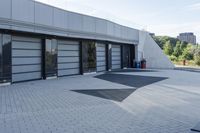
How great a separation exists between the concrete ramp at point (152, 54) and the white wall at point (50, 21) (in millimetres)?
7113

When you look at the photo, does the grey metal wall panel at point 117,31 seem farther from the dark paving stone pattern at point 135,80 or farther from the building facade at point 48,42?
the dark paving stone pattern at point 135,80

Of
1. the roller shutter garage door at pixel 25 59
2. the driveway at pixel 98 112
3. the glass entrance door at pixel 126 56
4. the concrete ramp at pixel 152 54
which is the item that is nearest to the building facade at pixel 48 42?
the roller shutter garage door at pixel 25 59

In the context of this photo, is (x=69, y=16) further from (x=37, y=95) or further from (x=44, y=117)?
(x=44, y=117)

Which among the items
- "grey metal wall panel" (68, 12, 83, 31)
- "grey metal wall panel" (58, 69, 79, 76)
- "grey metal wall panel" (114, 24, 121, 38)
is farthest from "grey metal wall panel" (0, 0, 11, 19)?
"grey metal wall panel" (114, 24, 121, 38)

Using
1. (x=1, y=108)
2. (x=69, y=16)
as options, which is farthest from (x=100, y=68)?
(x=1, y=108)

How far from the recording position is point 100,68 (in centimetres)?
2419

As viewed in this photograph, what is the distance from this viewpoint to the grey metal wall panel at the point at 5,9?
1287 centimetres

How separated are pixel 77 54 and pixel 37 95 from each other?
10.2 m

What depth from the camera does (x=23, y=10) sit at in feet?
46.9

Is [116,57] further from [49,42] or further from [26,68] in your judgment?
[26,68]

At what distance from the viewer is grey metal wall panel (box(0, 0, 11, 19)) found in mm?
12873

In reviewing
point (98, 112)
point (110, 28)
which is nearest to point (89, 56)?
point (110, 28)

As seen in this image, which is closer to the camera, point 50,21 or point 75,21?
point 50,21

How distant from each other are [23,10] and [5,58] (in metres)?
2.97
